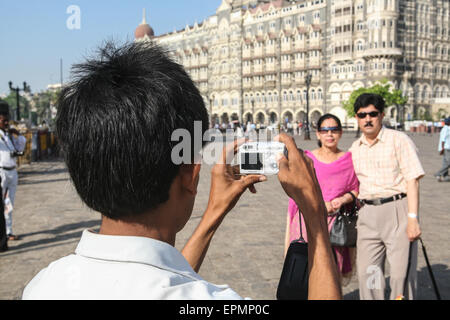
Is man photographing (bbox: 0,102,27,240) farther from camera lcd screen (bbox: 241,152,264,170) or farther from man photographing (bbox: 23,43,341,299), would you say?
man photographing (bbox: 23,43,341,299)

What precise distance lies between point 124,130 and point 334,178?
2894 millimetres

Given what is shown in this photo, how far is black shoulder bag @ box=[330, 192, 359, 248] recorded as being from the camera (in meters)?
3.62

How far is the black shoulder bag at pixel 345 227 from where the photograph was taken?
3.62m

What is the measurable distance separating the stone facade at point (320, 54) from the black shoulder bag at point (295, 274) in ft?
176

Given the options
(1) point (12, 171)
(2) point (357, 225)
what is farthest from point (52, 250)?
(2) point (357, 225)

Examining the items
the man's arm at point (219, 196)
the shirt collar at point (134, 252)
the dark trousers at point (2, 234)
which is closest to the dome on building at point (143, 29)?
the dark trousers at point (2, 234)

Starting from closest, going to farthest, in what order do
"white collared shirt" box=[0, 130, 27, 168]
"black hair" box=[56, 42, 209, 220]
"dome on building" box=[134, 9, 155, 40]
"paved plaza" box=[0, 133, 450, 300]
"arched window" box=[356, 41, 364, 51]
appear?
"black hair" box=[56, 42, 209, 220], "paved plaza" box=[0, 133, 450, 300], "white collared shirt" box=[0, 130, 27, 168], "arched window" box=[356, 41, 364, 51], "dome on building" box=[134, 9, 155, 40]

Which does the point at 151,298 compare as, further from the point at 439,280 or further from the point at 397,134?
the point at 439,280

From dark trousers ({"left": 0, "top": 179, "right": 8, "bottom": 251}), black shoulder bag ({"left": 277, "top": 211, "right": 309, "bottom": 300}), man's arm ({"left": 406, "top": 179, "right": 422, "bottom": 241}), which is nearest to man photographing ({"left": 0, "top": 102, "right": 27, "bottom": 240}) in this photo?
dark trousers ({"left": 0, "top": 179, "right": 8, "bottom": 251})

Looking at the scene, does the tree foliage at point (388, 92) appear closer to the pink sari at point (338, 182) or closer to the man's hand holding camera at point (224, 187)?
the pink sari at point (338, 182)

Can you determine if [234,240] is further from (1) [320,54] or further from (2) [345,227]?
(1) [320,54]

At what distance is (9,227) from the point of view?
644cm

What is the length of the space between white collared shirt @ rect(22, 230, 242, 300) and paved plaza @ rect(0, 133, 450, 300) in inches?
134

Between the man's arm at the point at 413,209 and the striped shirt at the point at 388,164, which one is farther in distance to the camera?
the striped shirt at the point at 388,164
